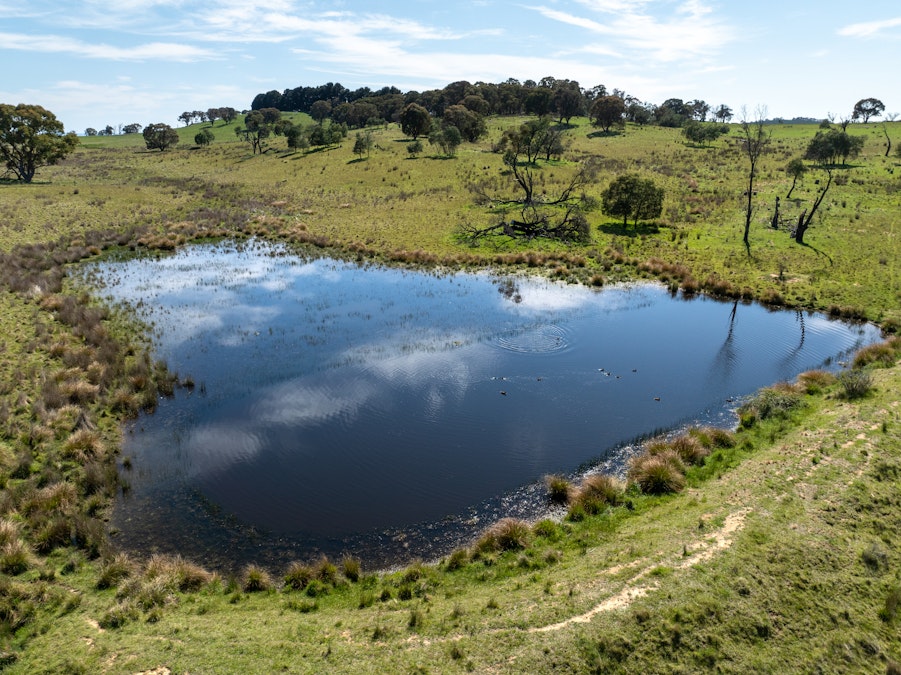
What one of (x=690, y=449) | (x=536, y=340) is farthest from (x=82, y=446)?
(x=690, y=449)

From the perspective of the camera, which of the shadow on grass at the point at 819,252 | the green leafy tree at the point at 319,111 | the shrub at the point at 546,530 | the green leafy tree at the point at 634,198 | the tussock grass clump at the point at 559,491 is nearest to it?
the shrub at the point at 546,530

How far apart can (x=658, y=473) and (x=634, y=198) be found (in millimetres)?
42609

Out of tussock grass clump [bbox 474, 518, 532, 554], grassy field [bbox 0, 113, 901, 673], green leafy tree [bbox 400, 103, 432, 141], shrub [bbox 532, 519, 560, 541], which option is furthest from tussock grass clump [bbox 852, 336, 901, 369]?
green leafy tree [bbox 400, 103, 432, 141]

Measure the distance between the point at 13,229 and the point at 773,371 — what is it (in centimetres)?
7089

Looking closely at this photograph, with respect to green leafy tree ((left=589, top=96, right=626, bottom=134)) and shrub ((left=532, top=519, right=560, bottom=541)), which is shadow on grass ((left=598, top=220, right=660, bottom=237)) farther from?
green leafy tree ((left=589, top=96, right=626, bottom=134))

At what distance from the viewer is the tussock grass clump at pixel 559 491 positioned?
56.7 ft

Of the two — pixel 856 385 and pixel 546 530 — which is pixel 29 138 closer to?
pixel 546 530

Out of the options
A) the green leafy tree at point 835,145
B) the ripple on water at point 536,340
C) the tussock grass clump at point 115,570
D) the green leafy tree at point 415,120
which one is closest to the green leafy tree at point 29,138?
the green leafy tree at point 415,120

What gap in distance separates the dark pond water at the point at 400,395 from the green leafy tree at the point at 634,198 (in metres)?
17.9

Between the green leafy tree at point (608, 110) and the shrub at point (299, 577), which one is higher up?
the green leafy tree at point (608, 110)

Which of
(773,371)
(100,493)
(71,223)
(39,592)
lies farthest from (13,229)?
(773,371)

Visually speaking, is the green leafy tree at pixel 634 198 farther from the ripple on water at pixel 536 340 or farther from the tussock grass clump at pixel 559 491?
the tussock grass clump at pixel 559 491

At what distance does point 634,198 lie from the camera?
53.5 m

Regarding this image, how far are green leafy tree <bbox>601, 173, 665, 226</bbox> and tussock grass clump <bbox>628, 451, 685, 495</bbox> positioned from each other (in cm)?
4128
